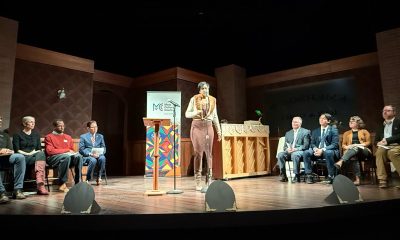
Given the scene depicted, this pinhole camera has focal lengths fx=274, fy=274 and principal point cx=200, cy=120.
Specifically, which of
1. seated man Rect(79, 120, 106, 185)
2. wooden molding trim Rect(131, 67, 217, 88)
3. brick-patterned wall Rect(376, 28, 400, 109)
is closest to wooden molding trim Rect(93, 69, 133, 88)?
wooden molding trim Rect(131, 67, 217, 88)

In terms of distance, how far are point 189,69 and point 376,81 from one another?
15.1 feet

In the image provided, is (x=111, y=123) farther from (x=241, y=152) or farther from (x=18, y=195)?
(x=18, y=195)

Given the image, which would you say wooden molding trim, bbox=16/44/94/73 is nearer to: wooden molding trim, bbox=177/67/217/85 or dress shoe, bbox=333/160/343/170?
wooden molding trim, bbox=177/67/217/85

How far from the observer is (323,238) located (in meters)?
2.60

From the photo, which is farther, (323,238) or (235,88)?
(235,88)

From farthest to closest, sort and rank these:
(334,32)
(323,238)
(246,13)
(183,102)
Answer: (183,102) < (334,32) < (246,13) < (323,238)

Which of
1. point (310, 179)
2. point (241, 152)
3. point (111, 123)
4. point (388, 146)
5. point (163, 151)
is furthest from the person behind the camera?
point (111, 123)

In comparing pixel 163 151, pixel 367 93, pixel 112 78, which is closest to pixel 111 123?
pixel 112 78

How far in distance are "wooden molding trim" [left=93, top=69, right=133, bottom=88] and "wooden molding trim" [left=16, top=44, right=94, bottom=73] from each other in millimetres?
853

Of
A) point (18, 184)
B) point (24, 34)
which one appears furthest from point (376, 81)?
point (24, 34)

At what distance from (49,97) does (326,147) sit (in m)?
5.56

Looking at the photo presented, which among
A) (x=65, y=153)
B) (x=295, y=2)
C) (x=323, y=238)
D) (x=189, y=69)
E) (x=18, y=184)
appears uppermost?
(x=295, y=2)

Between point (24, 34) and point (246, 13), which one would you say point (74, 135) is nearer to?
point (24, 34)

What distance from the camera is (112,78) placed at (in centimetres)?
761
